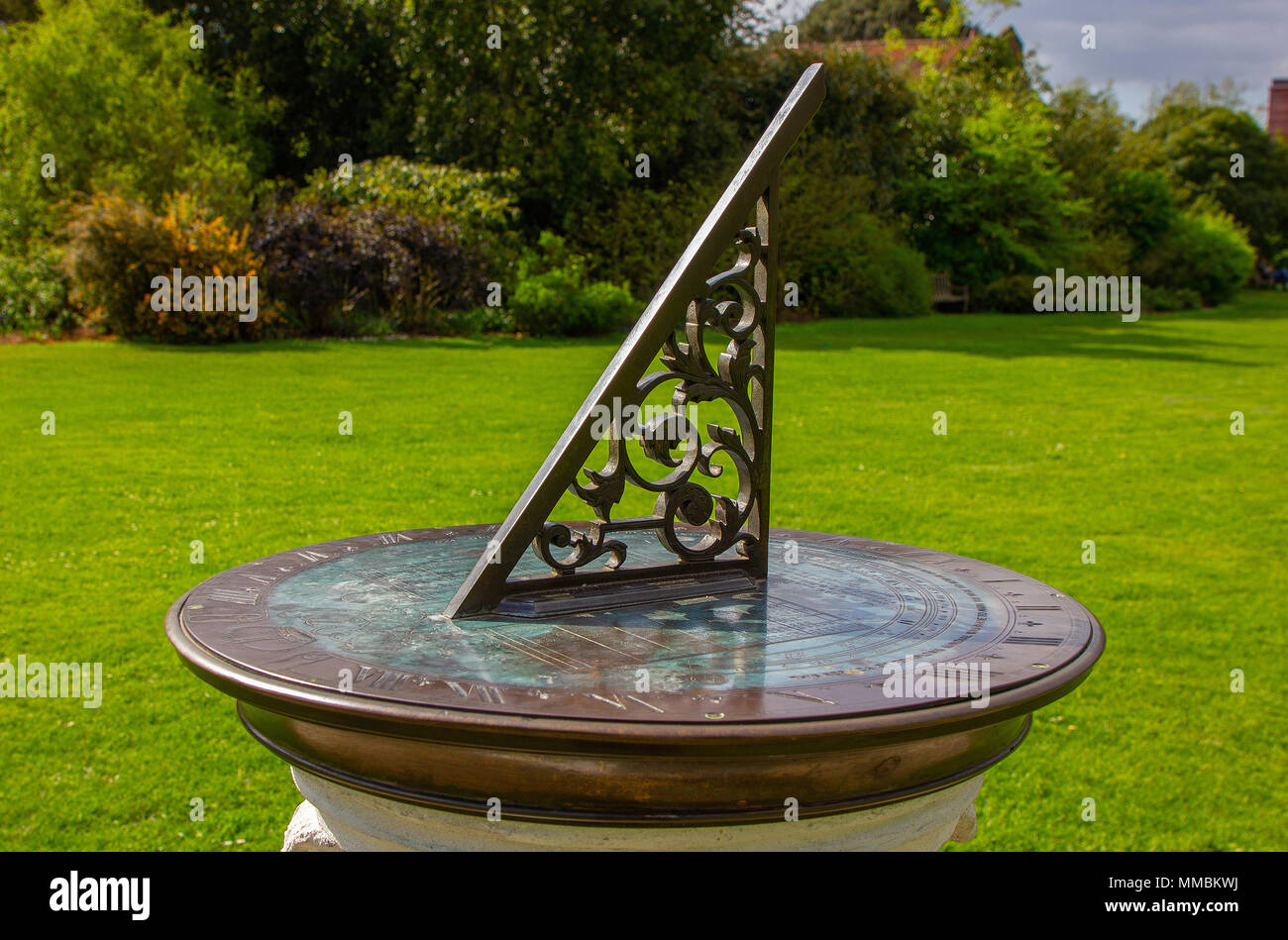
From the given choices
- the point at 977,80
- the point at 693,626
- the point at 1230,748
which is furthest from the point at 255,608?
the point at 977,80

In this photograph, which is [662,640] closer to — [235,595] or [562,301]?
[235,595]

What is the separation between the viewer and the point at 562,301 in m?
13.9

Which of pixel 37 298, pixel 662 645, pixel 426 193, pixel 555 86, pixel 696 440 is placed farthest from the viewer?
pixel 555 86

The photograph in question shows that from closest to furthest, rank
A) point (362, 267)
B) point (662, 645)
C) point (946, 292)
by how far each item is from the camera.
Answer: point (662, 645), point (362, 267), point (946, 292)

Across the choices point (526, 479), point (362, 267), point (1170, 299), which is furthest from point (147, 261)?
point (1170, 299)

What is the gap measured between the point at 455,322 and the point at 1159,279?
18.2 metres

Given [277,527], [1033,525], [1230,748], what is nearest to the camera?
[1230,748]

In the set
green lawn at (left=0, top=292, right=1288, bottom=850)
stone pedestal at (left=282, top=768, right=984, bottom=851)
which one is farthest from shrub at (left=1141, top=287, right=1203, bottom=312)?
stone pedestal at (left=282, top=768, right=984, bottom=851)

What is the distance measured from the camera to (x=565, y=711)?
1655 millimetres

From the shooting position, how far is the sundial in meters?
1.68

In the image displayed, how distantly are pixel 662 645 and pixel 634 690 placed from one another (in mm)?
276

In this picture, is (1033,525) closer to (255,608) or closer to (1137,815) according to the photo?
(1137,815)

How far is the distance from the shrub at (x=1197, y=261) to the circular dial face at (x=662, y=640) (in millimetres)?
25513

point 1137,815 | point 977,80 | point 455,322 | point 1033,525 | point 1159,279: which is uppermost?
point 977,80
